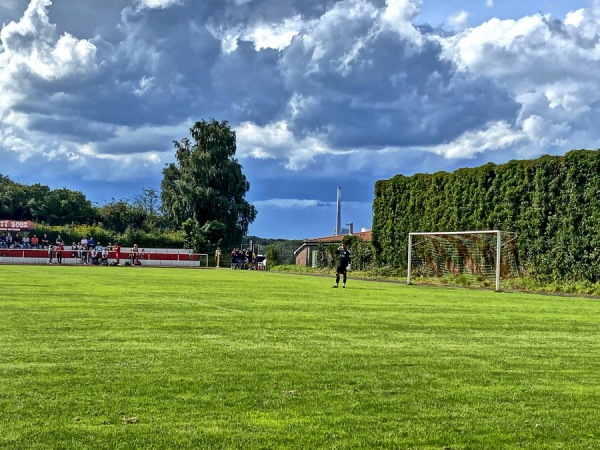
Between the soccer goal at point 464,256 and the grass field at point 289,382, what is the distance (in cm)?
1696

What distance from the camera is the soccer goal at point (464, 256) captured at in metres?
27.9

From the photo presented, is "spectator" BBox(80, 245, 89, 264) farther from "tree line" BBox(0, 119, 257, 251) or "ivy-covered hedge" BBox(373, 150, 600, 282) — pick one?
"ivy-covered hedge" BBox(373, 150, 600, 282)

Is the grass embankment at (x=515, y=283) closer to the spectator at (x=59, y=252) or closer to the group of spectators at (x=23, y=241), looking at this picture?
the spectator at (x=59, y=252)

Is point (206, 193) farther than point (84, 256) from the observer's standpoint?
Yes

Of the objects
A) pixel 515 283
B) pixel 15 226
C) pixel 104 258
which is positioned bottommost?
pixel 515 283

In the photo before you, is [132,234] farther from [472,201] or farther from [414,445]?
[414,445]

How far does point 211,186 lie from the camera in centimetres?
6412

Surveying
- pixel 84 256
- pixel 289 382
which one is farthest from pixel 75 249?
pixel 289 382

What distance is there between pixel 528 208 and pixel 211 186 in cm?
4155

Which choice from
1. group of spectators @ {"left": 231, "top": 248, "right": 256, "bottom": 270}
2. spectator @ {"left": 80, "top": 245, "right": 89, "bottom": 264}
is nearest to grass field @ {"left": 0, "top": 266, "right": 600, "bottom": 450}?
group of spectators @ {"left": 231, "top": 248, "right": 256, "bottom": 270}

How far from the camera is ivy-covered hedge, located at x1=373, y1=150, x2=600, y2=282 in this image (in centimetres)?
2453

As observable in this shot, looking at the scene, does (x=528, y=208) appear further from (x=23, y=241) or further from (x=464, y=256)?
(x=23, y=241)

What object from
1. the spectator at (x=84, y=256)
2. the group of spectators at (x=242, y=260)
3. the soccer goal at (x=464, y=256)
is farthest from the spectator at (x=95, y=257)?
the soccer goal at (x=464, y=256)

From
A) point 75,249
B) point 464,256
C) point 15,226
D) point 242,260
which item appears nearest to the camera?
point 464,256
